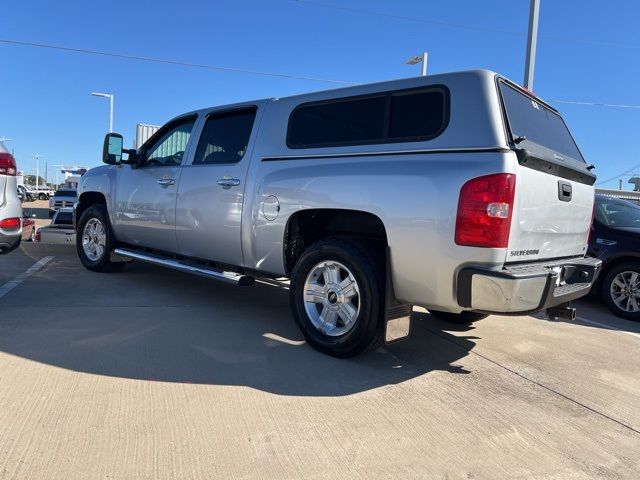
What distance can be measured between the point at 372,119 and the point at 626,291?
174 inches

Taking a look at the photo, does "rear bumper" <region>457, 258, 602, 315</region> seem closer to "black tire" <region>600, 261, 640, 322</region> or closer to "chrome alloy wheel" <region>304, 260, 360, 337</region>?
"chrome alloy wheel" <region>304, 260, 360, 337</region>

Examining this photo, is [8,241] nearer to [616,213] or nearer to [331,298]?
[331,298]

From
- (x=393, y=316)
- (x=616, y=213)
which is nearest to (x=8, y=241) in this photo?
(x=393, y=316)

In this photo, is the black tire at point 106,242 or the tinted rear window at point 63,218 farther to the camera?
the tinted rear window at point 63,218

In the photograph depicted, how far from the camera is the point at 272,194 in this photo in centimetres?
447

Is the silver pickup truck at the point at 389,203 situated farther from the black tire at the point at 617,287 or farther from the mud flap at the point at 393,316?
the black tire at the point at 617,287

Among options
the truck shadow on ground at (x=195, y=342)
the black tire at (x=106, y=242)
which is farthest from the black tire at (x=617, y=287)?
the black tire at (x=106, y=242)

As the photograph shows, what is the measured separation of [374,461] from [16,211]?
4311 millimetres

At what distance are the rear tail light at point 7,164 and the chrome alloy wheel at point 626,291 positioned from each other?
698 centimetres

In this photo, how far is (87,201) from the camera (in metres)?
7.37

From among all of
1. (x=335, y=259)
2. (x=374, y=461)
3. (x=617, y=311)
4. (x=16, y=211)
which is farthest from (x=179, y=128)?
(x=617, y=311)

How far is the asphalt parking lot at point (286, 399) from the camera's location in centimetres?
260

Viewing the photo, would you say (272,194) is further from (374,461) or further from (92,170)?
(92,170)

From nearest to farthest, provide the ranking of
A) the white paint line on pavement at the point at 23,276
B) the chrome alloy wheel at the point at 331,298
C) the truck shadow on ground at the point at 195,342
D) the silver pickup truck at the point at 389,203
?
the silver pickup truck at the point at 389,203, the truck shadow on ground at the point at 195,342, the chrome alloy wheel at the point at 331,298, the white paint line on pavement at the point at 23,276
